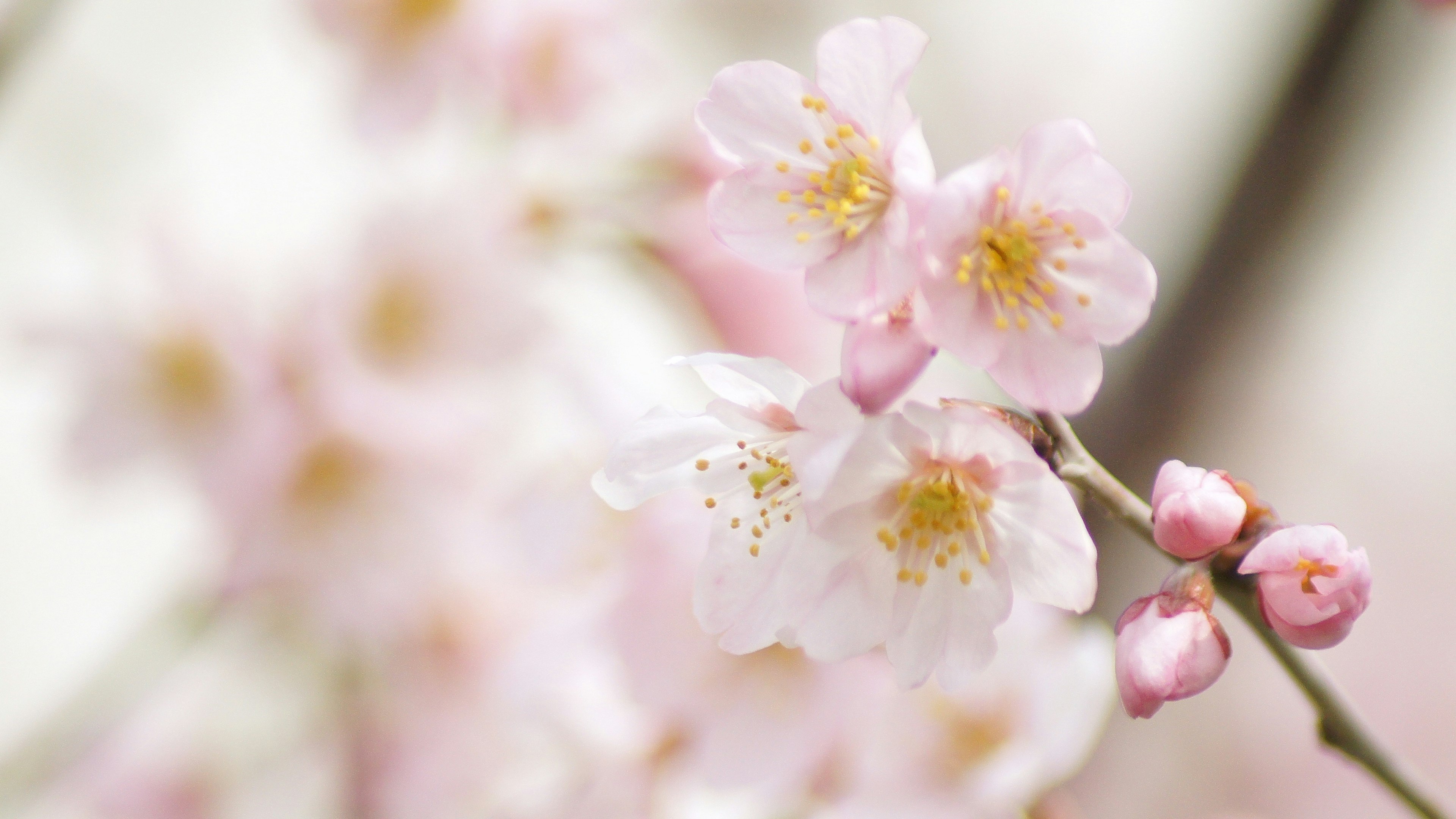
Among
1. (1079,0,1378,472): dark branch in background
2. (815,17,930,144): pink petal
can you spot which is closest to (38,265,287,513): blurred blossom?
(815,17,930,144): pink petal

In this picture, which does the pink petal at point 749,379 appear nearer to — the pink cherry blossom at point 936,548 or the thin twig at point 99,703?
the pink cherry blossom at point 936,548

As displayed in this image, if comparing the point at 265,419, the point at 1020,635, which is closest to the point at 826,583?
the point at 1020,635

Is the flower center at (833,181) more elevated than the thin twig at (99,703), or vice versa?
the flower center at (833,181)

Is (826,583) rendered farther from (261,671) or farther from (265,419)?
(261,671)

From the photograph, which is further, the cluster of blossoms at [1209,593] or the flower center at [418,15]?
the flower center at [418,15]

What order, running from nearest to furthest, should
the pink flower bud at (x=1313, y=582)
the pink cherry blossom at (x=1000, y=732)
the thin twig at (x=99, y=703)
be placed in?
1. the pink flower bud at (x=1313, y=582)
2. the pink cherry blossom at (x=1000, y=732)
3. the thin twig at (x=99, y=703)

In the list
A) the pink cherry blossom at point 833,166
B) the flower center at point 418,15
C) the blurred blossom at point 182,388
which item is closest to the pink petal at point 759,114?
the pink cherry blossom at point 833,166
